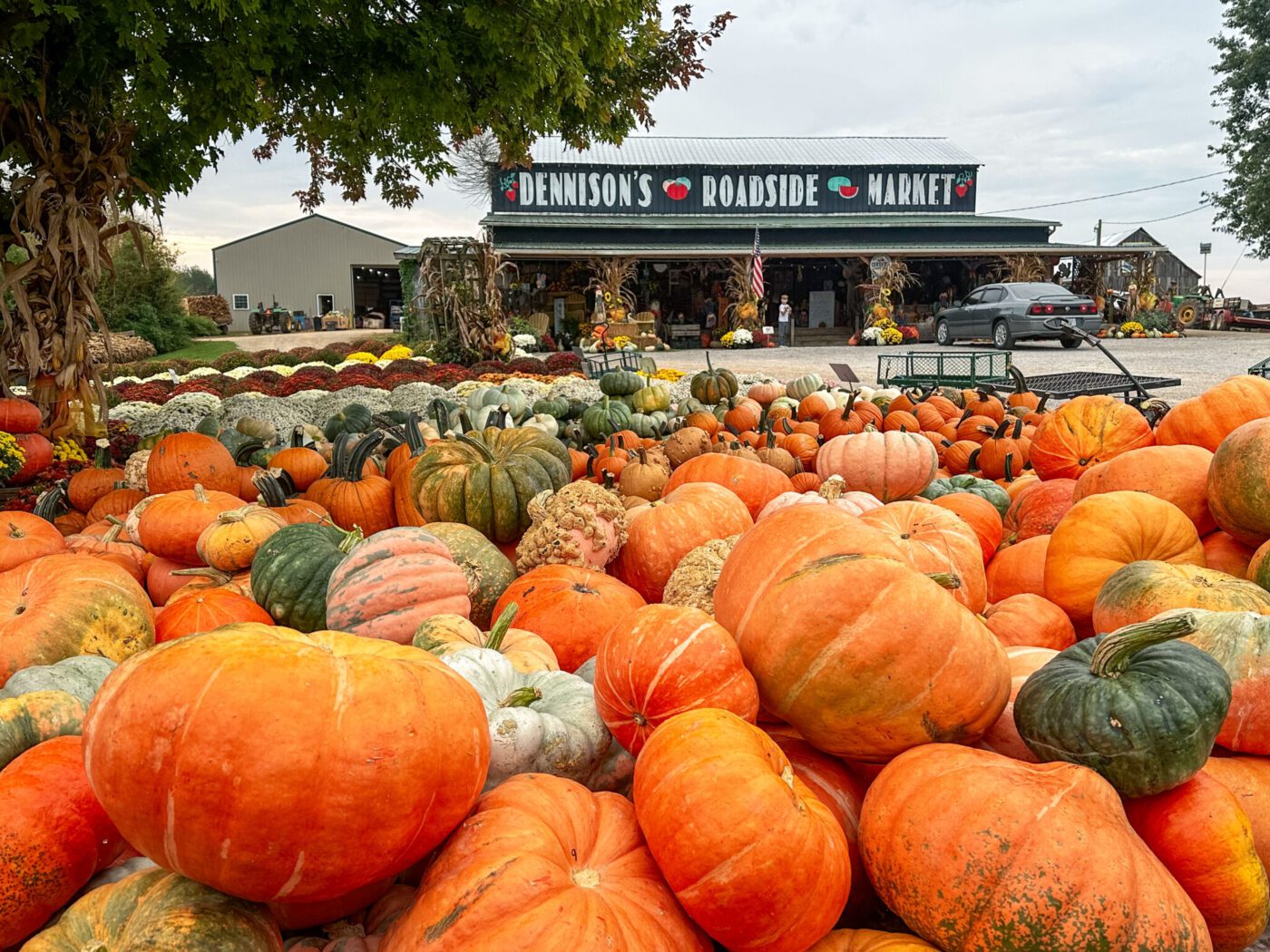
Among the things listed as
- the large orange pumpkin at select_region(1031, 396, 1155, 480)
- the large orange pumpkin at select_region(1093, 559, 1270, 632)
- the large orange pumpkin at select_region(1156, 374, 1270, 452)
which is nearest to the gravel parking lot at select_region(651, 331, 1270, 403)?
the large orange pumpkin at select_region(1031, 396, 1155, 480)

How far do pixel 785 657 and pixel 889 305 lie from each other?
28.5 metres

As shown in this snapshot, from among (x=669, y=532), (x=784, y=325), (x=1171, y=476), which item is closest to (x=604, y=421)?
(x=669, y=532)

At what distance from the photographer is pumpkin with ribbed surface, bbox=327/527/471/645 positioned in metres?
2.62

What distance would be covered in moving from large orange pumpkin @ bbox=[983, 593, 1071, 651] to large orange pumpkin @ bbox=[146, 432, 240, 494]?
14.4 feet

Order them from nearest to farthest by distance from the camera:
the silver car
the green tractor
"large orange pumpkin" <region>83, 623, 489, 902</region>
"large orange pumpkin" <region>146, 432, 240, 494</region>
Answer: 1. "large orange pumpkin" <region>83, 623, 489, 902</region>
2. "large orange pumpkin" <region>146, 432, 240, 494</region>
3. the silver car
4. the green tractor

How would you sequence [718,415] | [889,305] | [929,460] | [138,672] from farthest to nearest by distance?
[889,305]
[718,415]
[929,460]
[138,672]

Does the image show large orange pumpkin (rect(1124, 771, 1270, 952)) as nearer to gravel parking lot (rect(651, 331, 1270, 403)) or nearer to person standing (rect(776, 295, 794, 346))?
gravel parking lot (rect(651, 331, 1270, 403))

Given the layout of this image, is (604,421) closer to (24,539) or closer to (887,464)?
(887,464)

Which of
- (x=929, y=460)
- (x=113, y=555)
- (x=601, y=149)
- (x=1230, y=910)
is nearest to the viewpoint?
(x=1230, y=910)

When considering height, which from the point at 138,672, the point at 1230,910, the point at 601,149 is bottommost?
the point at 1230,910

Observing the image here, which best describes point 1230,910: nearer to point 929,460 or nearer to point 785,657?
point 785,657

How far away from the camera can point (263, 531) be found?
3.46 metres

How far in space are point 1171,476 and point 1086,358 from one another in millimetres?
18650

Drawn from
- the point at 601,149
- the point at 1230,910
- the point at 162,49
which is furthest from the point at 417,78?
the point at 601,149
